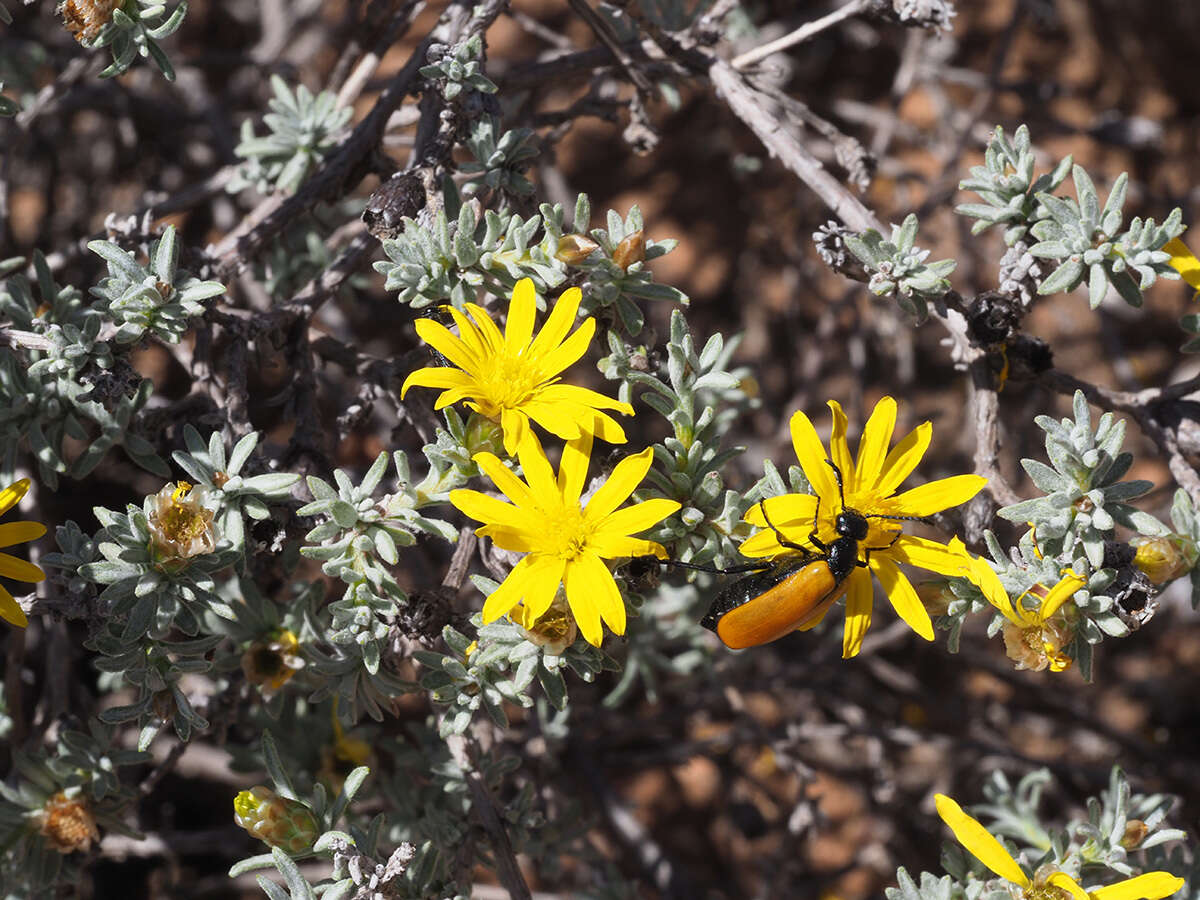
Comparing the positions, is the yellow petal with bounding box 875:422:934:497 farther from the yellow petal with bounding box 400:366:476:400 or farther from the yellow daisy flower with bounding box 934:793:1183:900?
the yellow petal with bounding box 400:366:476:400

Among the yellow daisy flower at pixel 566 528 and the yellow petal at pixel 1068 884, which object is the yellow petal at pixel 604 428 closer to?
the yellow daisy flower at pixel 566 528

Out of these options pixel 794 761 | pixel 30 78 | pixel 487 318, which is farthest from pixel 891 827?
pixel 30 78

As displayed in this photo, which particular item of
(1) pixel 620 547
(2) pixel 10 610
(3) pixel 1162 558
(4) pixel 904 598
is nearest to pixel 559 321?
(1) pixel 620 547

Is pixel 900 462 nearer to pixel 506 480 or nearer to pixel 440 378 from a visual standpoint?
pixel 506 480

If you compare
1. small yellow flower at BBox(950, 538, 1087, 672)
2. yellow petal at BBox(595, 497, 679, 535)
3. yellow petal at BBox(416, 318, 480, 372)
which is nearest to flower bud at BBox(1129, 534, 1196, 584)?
small yellow flower at BBox(950, 538, 1087, 672)

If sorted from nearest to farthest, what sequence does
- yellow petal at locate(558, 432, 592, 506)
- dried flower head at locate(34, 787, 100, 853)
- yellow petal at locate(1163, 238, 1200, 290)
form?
yellow petal at locate(558, 432, 592, 506) < yellow petal at locate(1163, 238, 1200, 290) < dried flower head at locate(34, 787, 100, 853)

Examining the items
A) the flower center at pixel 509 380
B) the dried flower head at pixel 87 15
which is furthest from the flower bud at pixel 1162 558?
the dried flower head at pixel 87 15
